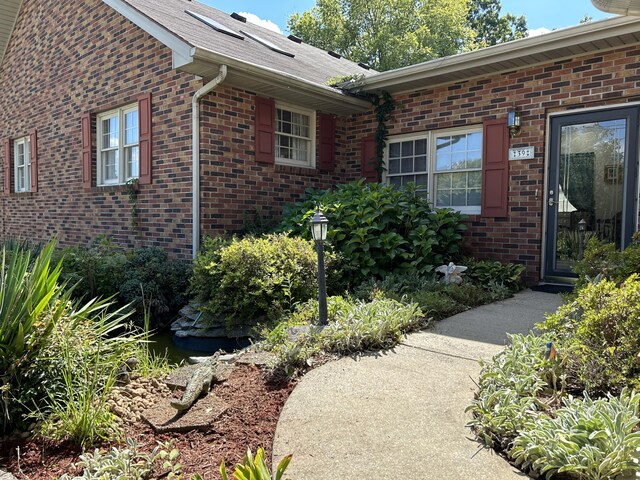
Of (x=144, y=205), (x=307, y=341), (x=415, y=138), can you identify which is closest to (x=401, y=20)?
(x=415, y=138)

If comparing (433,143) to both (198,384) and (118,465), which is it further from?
(118,465)

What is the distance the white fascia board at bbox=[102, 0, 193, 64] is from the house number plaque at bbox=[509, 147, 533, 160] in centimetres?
444

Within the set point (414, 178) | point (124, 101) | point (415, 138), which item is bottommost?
point (414, 178)

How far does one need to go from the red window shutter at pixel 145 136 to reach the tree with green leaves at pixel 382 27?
18801 millimetres

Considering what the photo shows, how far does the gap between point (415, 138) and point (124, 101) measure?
4917 millimetres

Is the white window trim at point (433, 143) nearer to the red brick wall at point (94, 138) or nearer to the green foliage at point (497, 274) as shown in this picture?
the green foliage at point (497, 274)

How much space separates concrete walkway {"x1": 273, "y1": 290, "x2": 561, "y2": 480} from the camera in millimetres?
2037

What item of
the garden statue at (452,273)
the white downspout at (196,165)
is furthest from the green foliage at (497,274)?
the white downspout at (196,165)

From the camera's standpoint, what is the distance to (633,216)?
569cm

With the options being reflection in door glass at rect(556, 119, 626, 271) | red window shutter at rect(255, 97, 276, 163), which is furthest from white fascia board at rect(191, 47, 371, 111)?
reflection in door glass at rect(556, 119, 626, 271)

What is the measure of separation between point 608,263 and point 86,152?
332 inches

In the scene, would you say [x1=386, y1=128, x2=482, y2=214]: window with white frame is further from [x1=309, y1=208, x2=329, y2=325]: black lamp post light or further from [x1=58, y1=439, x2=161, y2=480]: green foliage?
[x1=58, y1=439, x2=161, y2=480]: green foliage

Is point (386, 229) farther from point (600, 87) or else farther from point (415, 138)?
point (600, 87)

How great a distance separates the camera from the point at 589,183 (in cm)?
606
